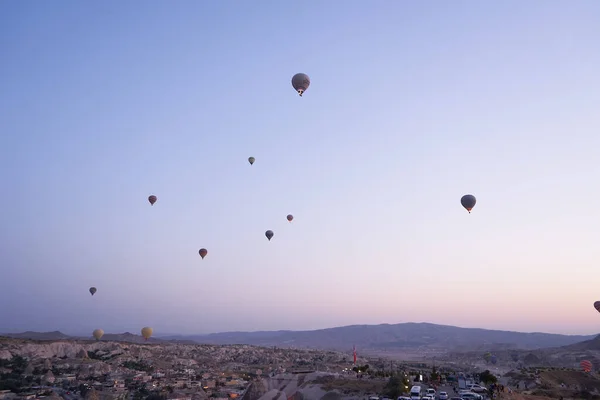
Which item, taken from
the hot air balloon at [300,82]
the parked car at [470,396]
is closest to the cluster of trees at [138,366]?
the parked car at [470,396]

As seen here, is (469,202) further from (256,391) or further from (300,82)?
(256,391)

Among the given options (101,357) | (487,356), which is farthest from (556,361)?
(101,357)

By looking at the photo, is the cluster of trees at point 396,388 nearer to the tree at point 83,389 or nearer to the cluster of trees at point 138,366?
the tree at point 83,389

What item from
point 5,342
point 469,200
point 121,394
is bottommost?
point 121,394

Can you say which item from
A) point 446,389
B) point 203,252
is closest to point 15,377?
point 203,252

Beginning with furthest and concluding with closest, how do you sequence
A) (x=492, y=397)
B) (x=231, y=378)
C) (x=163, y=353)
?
1. (x=163, y=353)
2. (x=231, y=378)
3. (x=492, y=397)

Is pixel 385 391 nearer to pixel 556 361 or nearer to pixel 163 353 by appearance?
pixel 163 353
